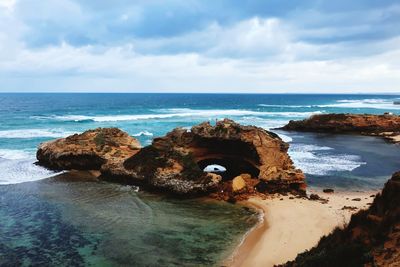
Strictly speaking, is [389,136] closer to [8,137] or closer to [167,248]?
[167,248]

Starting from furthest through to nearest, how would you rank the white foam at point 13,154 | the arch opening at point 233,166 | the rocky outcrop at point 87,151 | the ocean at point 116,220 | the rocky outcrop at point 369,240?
the white foam at point 13,154 → the rocky outcrop at point 87,151 → the arch opening at point 233,166 → the ocean at point 116,220 → the rocky outcrop at point 369,240

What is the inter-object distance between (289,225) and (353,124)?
40.3 metres

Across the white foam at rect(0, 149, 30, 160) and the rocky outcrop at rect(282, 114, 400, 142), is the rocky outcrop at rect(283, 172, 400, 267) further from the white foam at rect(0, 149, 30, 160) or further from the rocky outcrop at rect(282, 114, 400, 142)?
the rocky outcrop at rect(282, 114, 400, 142)

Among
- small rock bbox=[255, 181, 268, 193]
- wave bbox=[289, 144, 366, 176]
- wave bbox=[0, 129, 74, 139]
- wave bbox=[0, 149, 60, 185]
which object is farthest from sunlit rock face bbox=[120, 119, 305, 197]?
wave bbox=[0, 129, 74, 139]

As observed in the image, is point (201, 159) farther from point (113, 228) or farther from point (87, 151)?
point (113, 228)

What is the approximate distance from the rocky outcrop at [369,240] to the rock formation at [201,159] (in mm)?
11385

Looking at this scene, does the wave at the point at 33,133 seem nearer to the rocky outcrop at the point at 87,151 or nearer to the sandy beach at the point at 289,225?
the rocky outcrop at the point at 87,151

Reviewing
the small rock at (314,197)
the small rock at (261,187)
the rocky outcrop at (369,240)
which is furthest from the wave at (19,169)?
the rocky outcrop at (369,240)

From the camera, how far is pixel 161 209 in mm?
19344

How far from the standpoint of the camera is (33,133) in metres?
48.4

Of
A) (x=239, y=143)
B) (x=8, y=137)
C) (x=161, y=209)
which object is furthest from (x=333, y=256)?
(x=8, y=137)

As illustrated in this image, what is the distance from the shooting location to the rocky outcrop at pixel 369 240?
8039mm

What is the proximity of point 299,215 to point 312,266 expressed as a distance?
942cm

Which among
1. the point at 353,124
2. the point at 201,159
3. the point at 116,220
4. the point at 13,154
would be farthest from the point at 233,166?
the point at 353,124
